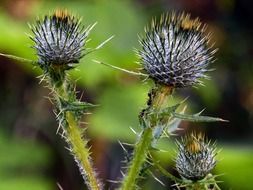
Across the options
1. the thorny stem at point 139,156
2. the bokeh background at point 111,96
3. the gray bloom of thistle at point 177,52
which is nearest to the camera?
the thorny stem at point 139,156

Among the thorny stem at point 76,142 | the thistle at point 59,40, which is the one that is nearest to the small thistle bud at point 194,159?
the thorny stem at point 76,142

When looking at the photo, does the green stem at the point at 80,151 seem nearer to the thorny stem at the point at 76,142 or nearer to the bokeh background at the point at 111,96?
the thorny stem at the point at 76,142

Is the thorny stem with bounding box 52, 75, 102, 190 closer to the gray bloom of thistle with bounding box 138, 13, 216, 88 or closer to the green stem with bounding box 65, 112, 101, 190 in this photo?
the green stem with bounding box 65, 112, 101, 190

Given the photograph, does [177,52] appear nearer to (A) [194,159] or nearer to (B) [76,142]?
(A) [194,159]

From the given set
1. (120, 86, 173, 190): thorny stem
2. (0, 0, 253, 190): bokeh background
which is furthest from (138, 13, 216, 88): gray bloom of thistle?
(0, 0, 253, 190): bokeh background

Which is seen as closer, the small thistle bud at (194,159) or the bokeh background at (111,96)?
the small thistle bud at (194,159)

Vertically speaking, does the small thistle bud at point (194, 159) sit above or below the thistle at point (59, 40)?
below
